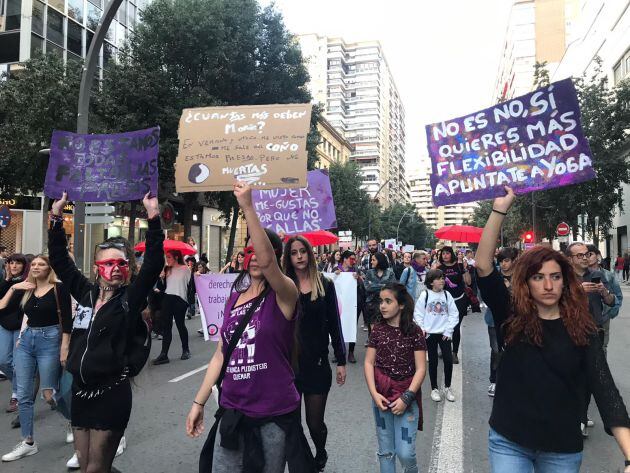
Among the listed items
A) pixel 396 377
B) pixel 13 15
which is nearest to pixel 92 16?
pixel 13 15

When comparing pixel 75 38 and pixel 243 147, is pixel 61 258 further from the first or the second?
pixel 75 38

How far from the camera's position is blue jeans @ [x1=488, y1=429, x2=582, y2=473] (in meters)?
2.28

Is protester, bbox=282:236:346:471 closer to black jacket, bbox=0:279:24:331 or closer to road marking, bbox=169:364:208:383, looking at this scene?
black jacket, bbox=0:279:24:331

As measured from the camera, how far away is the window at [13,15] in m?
22.4

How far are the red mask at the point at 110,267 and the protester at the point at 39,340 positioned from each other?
1575 mm

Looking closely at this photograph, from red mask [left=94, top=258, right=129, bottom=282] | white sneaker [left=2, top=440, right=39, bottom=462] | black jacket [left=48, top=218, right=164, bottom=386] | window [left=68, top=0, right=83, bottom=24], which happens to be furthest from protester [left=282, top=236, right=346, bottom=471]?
window [left=68, top=0, right=83, bottom=24]

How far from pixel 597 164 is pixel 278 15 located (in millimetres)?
Answer: 15709

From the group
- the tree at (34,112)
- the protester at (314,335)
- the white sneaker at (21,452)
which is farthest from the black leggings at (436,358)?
the tree at (34,112)

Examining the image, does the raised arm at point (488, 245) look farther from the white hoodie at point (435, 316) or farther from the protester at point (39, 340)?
the white hoodie at point (435, 316)

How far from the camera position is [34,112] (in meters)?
15.5

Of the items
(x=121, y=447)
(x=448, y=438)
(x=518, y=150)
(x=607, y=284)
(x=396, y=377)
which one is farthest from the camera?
(x=607, y=284)

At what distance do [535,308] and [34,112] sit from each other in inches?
656

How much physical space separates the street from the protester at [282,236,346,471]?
64 centimetres

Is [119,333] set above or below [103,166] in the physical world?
below
